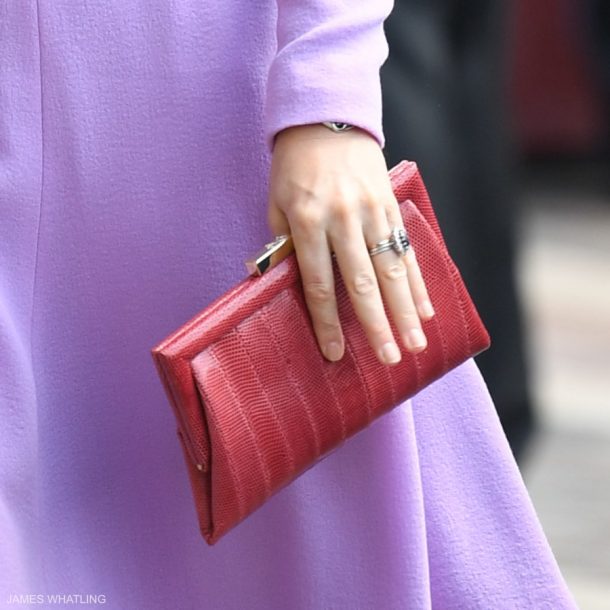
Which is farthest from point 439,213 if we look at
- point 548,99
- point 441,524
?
point 548,99

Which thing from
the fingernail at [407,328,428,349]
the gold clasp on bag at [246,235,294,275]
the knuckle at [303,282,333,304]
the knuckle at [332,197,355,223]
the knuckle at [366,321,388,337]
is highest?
the knuckle at [332,197,355,223]

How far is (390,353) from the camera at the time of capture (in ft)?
4.66

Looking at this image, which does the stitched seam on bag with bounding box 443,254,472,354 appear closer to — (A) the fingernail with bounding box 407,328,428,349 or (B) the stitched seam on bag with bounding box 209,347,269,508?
(A) the fingernail with bounding box 407,328,428,349

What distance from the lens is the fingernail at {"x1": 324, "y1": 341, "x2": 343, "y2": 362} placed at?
144cm


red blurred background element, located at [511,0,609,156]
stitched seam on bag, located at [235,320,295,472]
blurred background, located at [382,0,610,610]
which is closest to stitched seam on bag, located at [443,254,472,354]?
stitched seam on bag, located at [235,320,295,472]

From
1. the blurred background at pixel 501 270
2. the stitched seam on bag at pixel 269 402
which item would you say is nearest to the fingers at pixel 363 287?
the stitched seam on bag at pixel 269 402

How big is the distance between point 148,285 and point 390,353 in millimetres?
253

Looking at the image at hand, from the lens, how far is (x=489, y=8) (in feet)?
12.0

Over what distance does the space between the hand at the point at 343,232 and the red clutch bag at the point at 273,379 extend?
22 mm

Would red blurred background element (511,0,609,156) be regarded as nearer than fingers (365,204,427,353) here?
No

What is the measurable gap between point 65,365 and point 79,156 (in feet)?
0.66

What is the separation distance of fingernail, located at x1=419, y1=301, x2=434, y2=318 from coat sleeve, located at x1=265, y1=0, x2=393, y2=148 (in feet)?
0.53

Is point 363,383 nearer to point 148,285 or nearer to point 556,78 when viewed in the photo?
point 148,285

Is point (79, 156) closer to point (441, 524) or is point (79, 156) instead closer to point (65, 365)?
point (65, 365)
